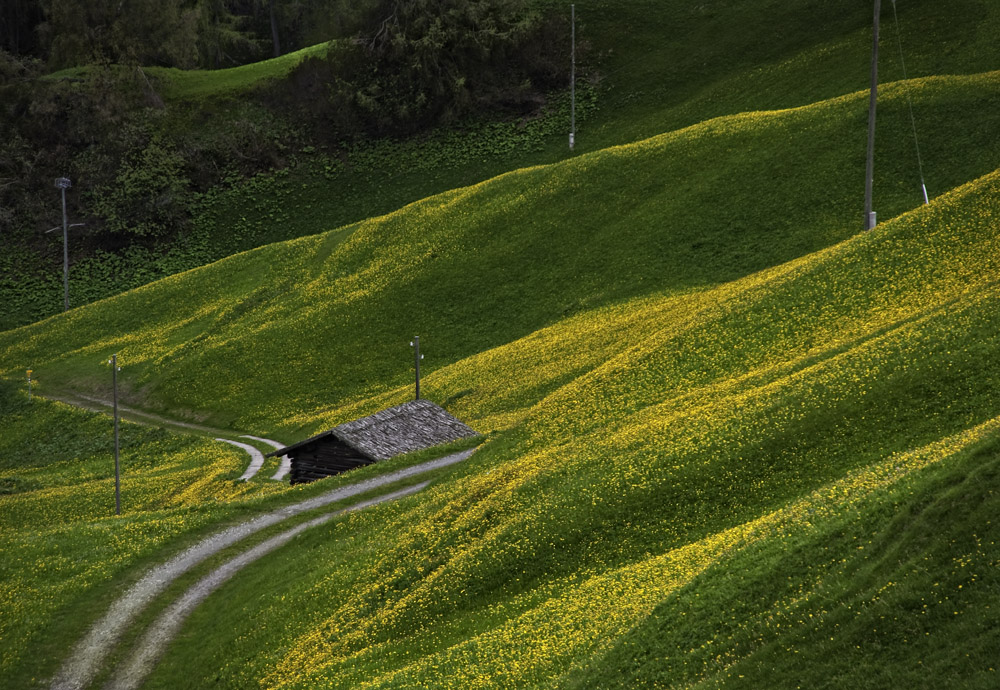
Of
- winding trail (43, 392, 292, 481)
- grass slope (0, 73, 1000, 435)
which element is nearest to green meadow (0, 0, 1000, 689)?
grass slope (0, 73, 1000, 435)

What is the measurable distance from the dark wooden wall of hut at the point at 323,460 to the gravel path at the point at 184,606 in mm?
6157

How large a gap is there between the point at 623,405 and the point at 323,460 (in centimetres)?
1904

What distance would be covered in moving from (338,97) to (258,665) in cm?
9987

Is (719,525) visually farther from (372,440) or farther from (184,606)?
(372,440)

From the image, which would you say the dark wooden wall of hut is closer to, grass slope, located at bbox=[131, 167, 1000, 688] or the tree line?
grass slope, located at bbox=[131, 167, 1000, 688]

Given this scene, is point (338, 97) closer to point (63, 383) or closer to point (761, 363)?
point (63, 383)

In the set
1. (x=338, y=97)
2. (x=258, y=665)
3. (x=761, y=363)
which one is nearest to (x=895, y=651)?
(x=258, y=665)

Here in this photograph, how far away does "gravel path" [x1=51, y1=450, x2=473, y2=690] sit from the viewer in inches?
1326

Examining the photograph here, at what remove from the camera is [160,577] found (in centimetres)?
4056

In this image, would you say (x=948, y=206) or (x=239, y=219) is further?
(x=239, y=219)

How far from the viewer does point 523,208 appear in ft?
277

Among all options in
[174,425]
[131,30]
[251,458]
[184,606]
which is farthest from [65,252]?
[184,606]

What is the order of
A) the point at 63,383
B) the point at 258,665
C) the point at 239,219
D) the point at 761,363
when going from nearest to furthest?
1. the point at 258,665
2. the point at 761,363
3. the point at 63,383
4. the point at 239,219

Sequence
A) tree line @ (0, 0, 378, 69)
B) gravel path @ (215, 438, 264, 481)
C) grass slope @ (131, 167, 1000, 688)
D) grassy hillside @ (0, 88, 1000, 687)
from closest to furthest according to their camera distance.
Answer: grass slope @ (131, 167, 1000, 688) < grassy hillside @ (0, 88, 1000, 687) < gravel path @ (215, 438, 264, 481) < tree line @ (0, 0, 378, 69)
